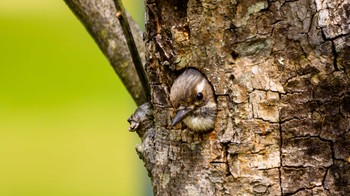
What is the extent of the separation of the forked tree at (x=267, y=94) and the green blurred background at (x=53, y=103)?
2.31m

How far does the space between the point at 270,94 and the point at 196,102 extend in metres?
0.17

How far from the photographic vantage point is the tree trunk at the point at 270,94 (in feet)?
4.80

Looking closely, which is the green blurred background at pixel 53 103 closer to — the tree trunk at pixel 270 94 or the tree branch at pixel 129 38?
the tree branch at pixel 129 38

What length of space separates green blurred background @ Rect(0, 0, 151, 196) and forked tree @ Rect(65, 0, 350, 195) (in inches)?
91.0

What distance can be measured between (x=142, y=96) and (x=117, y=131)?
6.81 ft

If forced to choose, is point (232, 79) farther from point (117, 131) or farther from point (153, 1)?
point (117, 131)

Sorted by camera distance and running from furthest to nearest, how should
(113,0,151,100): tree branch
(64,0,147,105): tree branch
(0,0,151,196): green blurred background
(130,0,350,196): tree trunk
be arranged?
1. (0,0,151,196): green blurred background
2. (64,0,147,105): tree branch
3. (113,0,151,100): tree branch
4. (130,0,350,196): tree trunk

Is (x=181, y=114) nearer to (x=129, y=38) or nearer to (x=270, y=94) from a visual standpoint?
(x=270, y=94)

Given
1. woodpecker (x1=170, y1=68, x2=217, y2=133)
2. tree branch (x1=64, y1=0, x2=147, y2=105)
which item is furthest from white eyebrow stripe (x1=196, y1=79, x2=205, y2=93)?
tree branch (x1=64, y1=0, x2=147, y2=105)

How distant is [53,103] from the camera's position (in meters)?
3.91

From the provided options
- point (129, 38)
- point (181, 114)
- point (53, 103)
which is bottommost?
point (181, 114)

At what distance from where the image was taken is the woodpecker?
1539 millimetres

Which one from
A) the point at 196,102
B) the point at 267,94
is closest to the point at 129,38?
the point at 196,102

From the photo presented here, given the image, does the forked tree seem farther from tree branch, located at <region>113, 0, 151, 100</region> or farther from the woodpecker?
tree branch, located at <region>113, 0, 151, 100</region>
